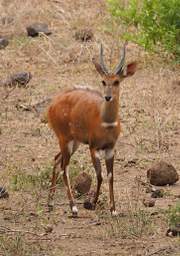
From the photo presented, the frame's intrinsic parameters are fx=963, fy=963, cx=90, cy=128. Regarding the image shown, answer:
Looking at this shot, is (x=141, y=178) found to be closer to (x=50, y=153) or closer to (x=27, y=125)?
(x=50, y=153)

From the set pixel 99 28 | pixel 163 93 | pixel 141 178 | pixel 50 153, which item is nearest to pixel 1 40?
pixel 99 28

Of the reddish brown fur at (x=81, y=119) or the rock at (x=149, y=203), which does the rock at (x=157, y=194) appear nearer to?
the rock at (x=149, y=203)

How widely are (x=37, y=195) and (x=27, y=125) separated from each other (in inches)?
133

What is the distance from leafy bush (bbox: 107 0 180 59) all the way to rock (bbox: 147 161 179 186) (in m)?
4.41

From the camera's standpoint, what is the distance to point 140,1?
1786cm

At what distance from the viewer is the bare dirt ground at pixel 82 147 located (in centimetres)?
923

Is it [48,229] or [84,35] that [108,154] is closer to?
[48,229]

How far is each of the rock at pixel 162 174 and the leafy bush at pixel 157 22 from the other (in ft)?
14.5

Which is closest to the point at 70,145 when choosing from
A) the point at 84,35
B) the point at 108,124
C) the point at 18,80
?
the point at 108,124

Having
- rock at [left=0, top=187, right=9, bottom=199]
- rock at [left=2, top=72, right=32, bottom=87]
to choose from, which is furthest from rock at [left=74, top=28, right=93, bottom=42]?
rock at [left=0, top=187, right=9, bottom=199]

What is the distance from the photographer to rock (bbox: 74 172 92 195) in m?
10.8

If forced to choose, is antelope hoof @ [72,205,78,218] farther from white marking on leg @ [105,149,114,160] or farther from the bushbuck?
white marking on leg @ [105,149,114,160]

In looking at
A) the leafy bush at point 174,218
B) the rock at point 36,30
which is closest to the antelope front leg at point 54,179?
the leafy bush at point 174,218

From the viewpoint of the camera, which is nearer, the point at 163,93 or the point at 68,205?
the point at 68,205
